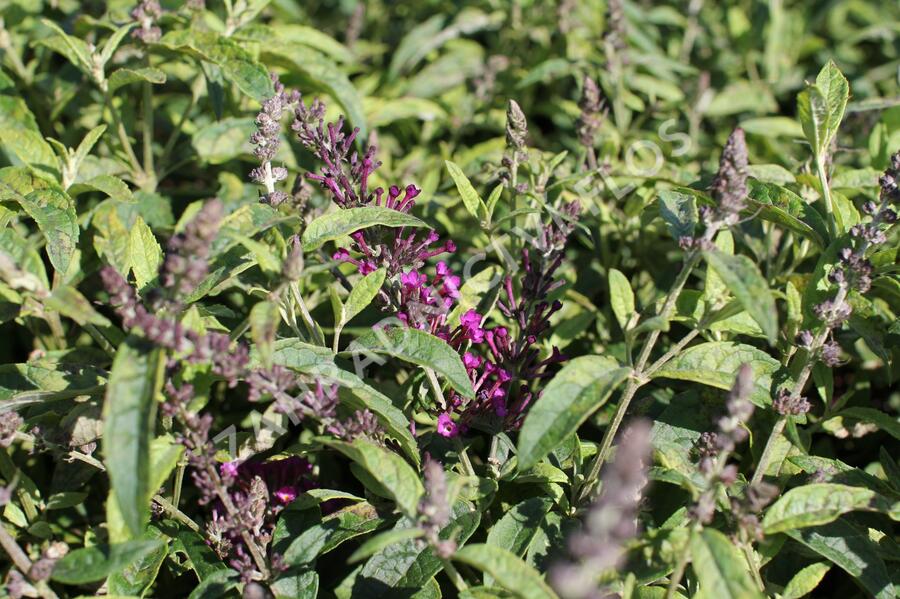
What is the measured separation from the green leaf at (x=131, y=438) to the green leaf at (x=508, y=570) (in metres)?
0.72

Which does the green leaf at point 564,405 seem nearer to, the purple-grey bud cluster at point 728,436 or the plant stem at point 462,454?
the purple-grey bud cluster at point 728,436

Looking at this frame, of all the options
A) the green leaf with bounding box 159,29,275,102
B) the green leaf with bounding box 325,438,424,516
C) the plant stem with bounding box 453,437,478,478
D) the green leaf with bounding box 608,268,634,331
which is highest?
the green leaf with bounding box 159,29,275,102

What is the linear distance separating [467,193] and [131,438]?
51.3 inches

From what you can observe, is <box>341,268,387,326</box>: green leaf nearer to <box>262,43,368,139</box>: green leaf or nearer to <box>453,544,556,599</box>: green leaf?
<box>453,544,556,599</box>: green leaf

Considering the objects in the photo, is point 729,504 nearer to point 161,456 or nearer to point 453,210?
point 161,456

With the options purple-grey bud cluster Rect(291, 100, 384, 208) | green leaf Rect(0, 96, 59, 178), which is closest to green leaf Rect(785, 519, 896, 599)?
purple-grey bud cluster Rect(291, 100, 384, 208)

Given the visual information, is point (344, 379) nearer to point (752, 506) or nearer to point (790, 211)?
point (752, 506)

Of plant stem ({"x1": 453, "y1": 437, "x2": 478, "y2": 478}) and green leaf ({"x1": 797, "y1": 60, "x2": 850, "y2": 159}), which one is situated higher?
green leaf ({"x1": 797, "y1": 60, "x2": 850, "y2": 159})

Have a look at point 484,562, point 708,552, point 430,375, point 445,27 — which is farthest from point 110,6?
point 708,552

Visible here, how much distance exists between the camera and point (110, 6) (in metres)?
3.97

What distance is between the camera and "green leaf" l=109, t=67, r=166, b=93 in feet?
10.00

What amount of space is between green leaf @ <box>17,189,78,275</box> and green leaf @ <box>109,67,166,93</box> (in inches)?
23.7

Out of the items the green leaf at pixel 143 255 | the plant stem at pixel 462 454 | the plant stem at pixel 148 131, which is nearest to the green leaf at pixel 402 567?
the plant stem at pixel 462 454

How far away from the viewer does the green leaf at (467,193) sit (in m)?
2.62
